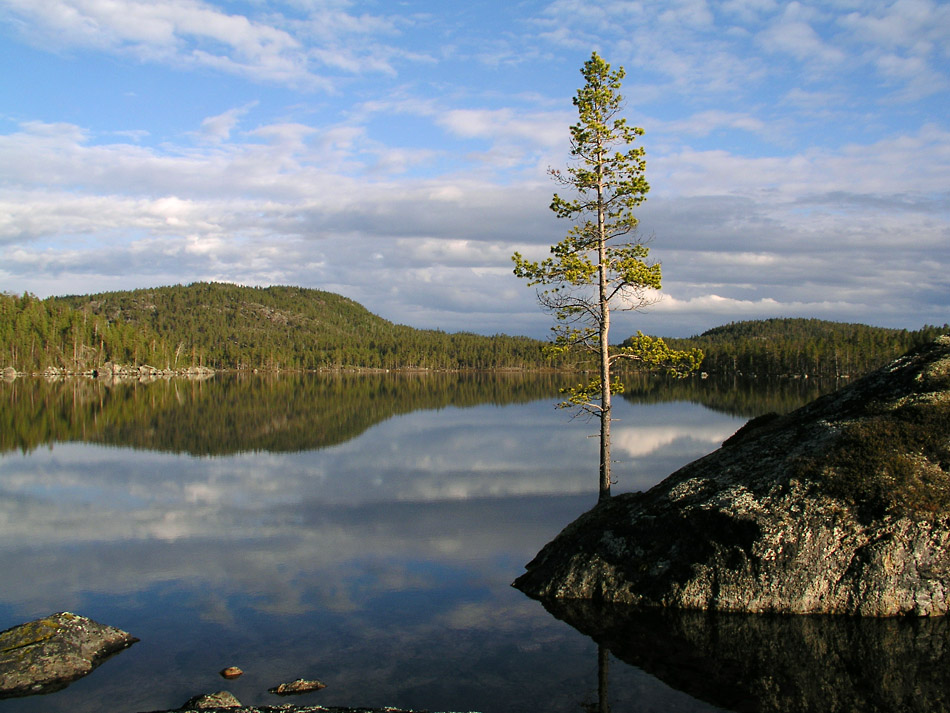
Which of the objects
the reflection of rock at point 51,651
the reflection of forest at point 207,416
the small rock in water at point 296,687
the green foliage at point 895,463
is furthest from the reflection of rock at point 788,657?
the reflection of forest at point 207,416

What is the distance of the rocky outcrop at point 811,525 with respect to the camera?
14992 mm

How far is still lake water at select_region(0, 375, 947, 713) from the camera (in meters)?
13.0

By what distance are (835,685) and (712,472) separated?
22.1ft

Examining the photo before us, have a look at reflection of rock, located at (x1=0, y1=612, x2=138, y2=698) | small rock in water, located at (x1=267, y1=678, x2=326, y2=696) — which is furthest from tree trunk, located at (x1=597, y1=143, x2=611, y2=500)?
reflection of rock, located at (x1=0, y1=612, x2=138, y2=698)

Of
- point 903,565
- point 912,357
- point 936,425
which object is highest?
point 912,357

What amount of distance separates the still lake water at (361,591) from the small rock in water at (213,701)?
0.52 metres

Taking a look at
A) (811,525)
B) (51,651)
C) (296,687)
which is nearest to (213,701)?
(296,687)

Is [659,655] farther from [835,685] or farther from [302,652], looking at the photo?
[302,652]

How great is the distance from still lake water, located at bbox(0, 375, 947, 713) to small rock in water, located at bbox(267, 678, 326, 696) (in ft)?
0.79

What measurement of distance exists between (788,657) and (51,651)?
597 inches

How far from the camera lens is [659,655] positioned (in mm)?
14188

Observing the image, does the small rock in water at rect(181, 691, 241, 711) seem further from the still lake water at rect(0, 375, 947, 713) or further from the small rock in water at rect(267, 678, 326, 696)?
the small rock in water at rect(267, 678, 326, 696)

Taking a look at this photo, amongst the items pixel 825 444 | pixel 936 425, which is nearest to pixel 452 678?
pixel 825 444

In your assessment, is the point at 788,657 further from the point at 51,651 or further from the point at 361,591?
the point at 51,651
